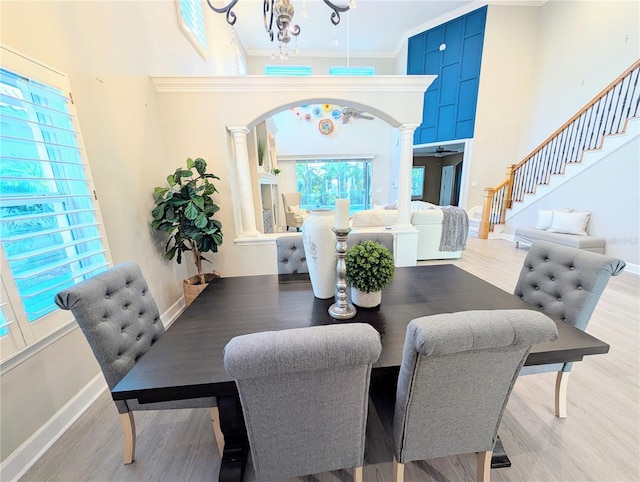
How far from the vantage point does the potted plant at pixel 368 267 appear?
1.18 meters

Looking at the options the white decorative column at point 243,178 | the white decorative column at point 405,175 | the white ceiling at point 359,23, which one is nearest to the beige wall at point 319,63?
the white ceiling at point 359,23

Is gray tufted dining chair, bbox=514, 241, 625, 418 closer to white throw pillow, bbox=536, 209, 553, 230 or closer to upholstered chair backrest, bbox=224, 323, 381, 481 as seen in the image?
upholstered chair backrest, bbox=224, 323, 381, 481

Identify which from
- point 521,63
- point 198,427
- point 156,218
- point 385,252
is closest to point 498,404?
point 385,252

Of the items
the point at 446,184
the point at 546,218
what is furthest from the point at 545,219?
the point at 446,184

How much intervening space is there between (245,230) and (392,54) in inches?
333

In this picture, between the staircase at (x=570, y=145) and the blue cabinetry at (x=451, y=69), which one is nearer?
the staircase at (x=570, y=145)

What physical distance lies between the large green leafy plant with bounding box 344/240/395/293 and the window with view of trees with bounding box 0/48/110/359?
160 cm

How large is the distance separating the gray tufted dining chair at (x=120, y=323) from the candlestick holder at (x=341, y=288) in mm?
655

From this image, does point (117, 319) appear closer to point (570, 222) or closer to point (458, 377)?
point (458, 377)

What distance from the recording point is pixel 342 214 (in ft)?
3.67

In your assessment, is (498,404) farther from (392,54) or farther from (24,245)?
(392,54)

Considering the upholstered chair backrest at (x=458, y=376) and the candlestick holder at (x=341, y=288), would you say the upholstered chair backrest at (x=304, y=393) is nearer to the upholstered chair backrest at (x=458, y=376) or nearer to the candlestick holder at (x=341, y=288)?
the upholstered chair backrest at (x=458, y=376)

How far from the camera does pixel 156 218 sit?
7.78 ft

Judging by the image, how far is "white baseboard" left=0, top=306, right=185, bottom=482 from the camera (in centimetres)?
118
